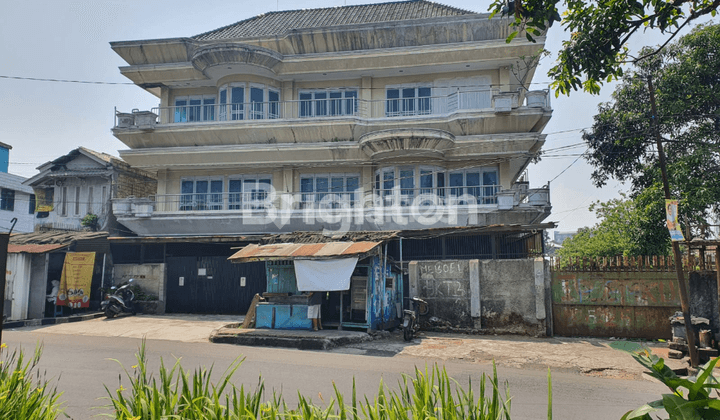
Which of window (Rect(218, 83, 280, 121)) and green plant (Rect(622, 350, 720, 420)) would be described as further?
window (Rect(218, 83, 280, 121))

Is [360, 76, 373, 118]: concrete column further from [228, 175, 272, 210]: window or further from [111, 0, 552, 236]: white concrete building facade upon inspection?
[228, 175, 272, 210]: window

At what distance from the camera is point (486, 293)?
13844mm

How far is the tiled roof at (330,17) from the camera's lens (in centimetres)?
2328

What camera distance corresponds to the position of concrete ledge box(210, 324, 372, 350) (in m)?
12.0

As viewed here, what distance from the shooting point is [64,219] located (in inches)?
928

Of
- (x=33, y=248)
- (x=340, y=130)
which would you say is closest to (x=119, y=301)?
(x=33, y=248)

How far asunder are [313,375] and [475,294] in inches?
264

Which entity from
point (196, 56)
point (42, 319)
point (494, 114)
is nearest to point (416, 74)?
point (494, 114)

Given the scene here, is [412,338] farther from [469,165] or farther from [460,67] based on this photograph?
[460,67]

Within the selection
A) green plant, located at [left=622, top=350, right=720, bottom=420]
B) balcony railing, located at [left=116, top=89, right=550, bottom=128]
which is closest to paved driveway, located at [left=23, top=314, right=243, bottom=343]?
balcony railing, located at [left=116, top=89, right=550, bottom=128]

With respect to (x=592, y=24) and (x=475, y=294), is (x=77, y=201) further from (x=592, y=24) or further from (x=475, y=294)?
(x=592, y=24)

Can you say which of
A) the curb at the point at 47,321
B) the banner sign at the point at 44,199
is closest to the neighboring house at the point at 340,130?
the curb at the point at 47,321

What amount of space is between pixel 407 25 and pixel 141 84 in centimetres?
1326

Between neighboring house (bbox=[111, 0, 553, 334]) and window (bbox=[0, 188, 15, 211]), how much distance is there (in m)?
14.6
